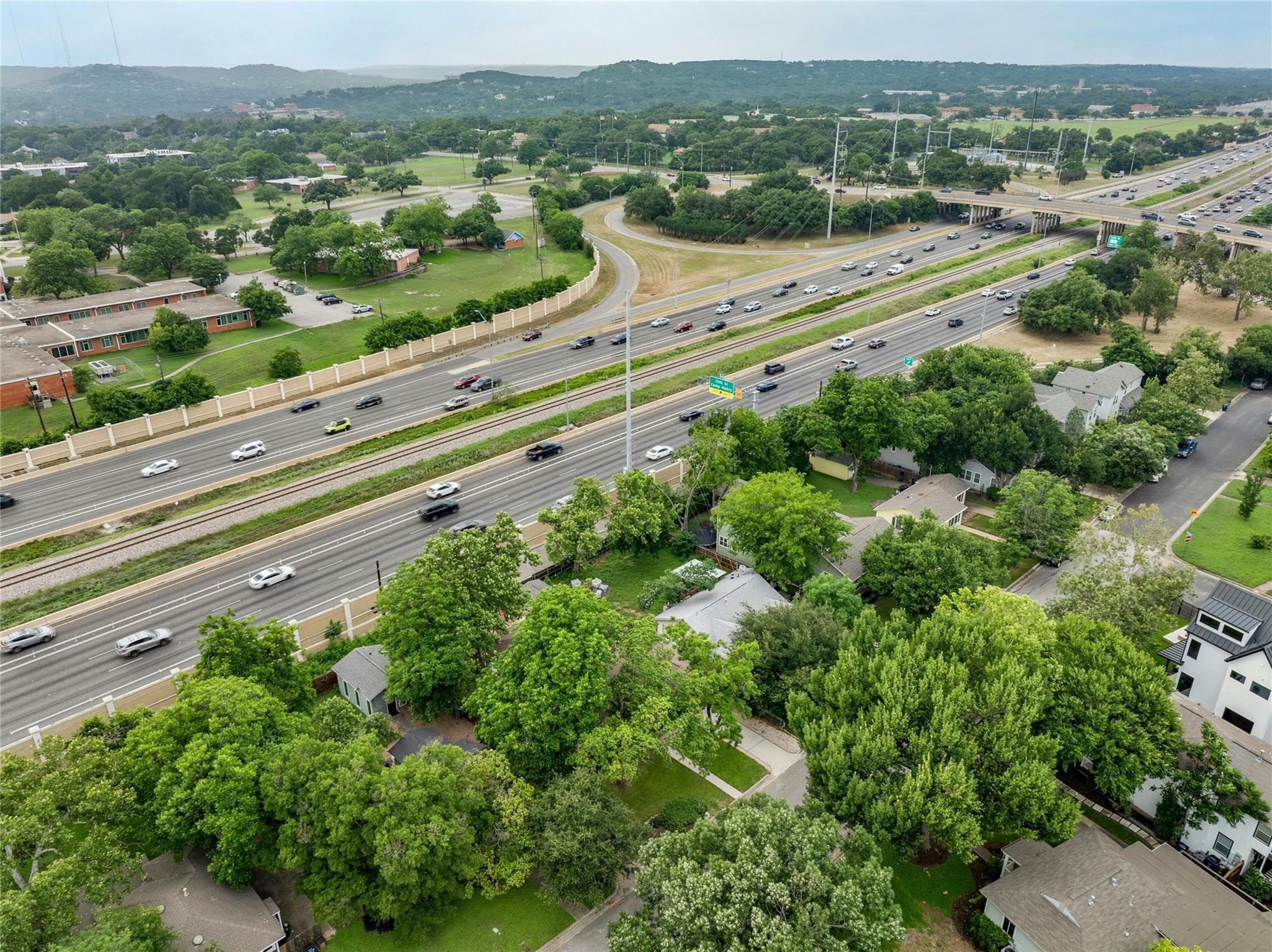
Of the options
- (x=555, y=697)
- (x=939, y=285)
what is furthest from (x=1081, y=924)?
(x=939, y=285)

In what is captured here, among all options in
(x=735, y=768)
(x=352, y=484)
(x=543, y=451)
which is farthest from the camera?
(x=543, y=451)

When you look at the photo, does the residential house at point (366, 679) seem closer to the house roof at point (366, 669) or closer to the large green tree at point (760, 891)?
the house roof at point (366, 669)

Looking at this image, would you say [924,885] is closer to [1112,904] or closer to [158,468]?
[1112,904]

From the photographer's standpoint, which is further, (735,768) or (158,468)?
(158,468)

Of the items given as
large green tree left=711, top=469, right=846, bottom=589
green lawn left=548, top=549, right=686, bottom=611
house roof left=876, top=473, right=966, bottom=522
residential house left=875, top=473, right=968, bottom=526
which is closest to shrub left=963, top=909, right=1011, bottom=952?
large green tree left=711, top=469, right=846, bottom=589

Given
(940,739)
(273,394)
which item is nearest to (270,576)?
(273,394)

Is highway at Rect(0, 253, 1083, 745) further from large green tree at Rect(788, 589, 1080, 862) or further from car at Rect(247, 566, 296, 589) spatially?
large green tree at Rect(788, 589, 1080, 862)
